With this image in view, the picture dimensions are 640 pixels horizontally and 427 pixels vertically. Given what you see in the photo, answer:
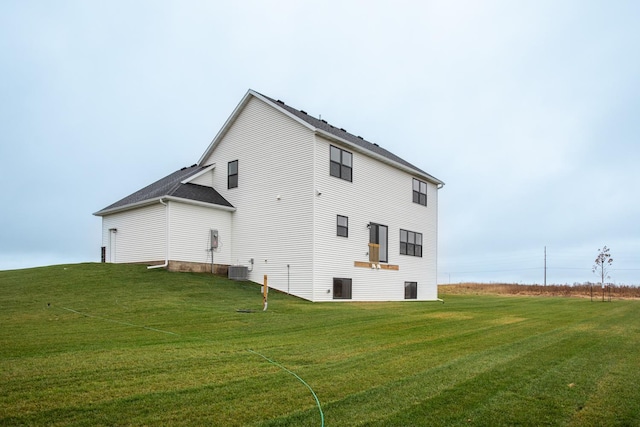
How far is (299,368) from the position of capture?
6.48m

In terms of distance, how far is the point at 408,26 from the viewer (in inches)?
695

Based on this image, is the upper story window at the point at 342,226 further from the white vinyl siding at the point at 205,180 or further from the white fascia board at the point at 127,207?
the white fascia board at the point at 127,207

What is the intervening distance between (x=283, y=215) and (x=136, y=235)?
24.4ft

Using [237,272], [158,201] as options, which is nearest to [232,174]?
[158,201]

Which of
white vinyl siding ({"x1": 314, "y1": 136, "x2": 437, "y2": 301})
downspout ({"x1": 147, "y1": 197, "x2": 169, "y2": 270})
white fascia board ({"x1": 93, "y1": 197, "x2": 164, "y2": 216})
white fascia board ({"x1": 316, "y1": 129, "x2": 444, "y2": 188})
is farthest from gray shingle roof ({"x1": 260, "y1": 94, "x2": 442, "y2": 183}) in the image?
white fascia board ({"x1": 93, "y1": 197, "x2": 164, "y2": 216})

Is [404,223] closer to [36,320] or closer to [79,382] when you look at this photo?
[36,320]

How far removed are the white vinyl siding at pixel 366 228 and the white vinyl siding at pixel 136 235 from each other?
23.2ft

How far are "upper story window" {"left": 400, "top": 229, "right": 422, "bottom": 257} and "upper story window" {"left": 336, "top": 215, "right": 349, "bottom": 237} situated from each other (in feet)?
15.5

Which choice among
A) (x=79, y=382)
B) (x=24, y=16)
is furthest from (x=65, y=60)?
(x=79, y=382)

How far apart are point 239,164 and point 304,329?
13872 millimetres

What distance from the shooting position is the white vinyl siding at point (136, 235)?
2092cm

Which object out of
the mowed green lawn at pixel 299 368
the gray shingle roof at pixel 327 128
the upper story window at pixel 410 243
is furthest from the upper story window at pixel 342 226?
the mowed green lawn at pixel 299 368

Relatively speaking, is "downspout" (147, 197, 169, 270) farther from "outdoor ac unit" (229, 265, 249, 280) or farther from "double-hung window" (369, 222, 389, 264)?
"double-hung window" (369, 222, 389, 264)

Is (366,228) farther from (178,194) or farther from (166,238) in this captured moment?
(166,238)
